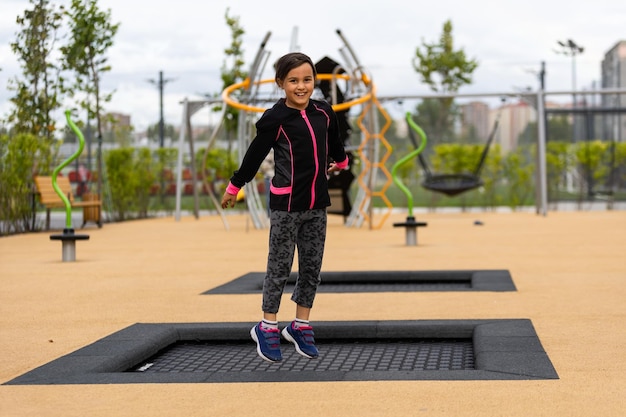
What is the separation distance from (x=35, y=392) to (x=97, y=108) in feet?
43.9

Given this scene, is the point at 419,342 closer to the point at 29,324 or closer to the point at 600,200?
the point at 29,324

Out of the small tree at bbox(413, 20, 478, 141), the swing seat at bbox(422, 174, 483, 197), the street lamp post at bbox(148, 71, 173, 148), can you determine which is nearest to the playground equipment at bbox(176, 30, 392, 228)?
the swing seat at bbox(422, 174, 483, 197)

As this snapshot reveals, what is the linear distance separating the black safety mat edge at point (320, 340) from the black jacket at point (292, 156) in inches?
27.2

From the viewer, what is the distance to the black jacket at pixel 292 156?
398cm

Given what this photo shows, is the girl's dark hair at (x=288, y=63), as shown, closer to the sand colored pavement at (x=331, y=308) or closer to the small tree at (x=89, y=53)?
the sand colored pavement at (x=331, y=308)

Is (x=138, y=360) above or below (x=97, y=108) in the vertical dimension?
below

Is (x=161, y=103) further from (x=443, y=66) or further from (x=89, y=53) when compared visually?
(x=443, y=66)

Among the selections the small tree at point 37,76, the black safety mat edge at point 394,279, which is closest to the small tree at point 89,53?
the small tree at point 37,76

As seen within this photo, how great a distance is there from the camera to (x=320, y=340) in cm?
461

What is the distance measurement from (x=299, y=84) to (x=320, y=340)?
122 cm

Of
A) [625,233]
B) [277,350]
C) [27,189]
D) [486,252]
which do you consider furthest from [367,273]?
[27,189]

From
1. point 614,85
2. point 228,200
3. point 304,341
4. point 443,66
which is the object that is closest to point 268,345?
point 304,341

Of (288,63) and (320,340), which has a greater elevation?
(288,63)

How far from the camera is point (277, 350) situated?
13.2 ft
